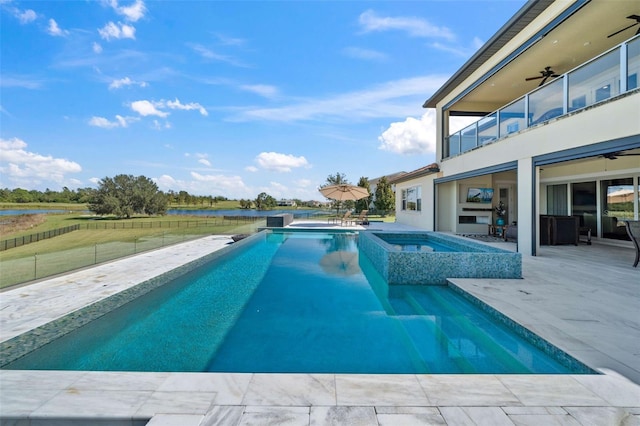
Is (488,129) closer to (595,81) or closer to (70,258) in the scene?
(595,81)

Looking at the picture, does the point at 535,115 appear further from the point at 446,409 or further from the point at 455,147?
the point at 446,409

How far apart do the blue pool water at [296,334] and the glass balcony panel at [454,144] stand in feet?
26.9

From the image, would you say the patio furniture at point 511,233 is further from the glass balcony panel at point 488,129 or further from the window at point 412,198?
the window at point 412,198

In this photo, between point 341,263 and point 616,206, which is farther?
point 616,206

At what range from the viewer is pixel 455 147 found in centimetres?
1249

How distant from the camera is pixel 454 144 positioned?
12.6m

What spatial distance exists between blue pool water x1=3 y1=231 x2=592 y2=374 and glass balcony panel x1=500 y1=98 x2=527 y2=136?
6028 mm

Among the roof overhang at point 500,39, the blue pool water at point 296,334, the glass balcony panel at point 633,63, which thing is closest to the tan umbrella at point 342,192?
the roof overhang at point 500,39

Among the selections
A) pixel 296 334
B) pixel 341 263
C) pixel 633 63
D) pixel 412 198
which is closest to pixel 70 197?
pixel 412 198

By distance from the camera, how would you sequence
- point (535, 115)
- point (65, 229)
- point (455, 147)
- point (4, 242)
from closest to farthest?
point (535, 115), point (455, 147), point (4, 242), point (65, 229)

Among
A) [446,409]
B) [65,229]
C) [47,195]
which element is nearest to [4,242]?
[65,229]

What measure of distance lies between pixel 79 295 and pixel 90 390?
3.54 m

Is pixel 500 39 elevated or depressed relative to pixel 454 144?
elevated

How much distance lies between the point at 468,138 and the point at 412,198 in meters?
6.23
